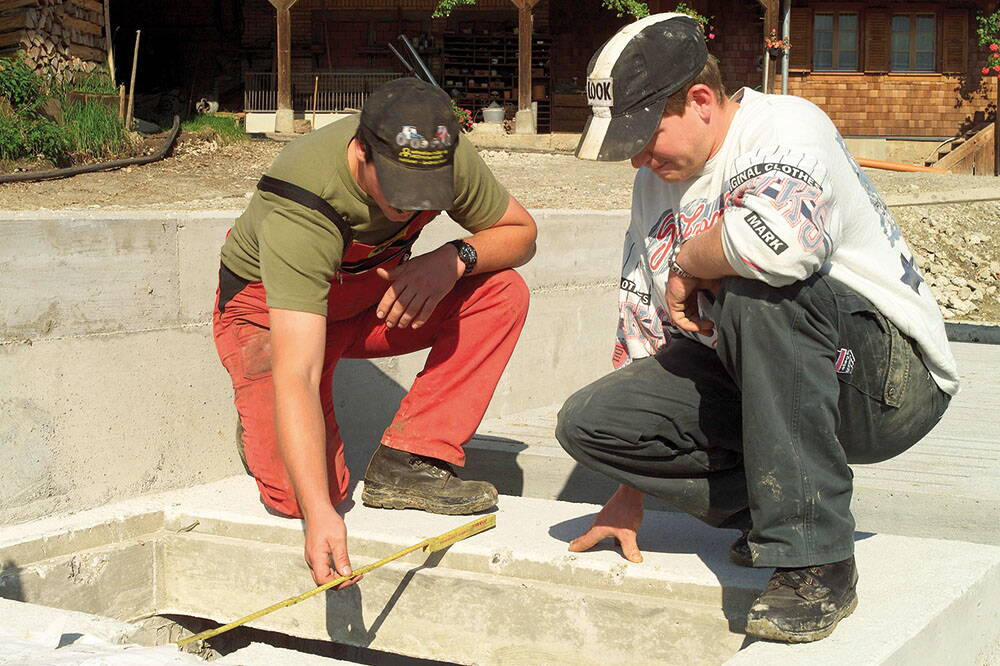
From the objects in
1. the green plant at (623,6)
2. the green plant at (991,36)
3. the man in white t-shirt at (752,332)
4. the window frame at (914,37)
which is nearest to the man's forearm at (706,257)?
the man in white t-shirt at (752,332)

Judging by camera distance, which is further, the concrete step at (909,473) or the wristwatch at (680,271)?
the concrete step at (909,473)

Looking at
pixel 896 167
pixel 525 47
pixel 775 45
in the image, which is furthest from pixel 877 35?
pixel 525 47

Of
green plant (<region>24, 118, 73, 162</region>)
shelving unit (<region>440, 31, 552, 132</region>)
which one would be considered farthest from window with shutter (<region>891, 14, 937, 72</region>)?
green plant (<region>24, 118, 73, 162</region>)

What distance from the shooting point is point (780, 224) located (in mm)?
2180

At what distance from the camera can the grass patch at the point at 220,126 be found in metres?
15.6

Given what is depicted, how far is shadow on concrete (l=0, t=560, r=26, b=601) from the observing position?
9.60 feet

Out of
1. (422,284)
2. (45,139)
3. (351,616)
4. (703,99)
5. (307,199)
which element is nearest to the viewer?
(703,99)

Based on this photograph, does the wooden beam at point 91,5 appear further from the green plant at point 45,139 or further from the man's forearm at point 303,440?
the man's forearm at point 303,440

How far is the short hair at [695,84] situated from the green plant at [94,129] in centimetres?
1186

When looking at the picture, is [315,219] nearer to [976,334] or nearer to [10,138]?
[976,334]

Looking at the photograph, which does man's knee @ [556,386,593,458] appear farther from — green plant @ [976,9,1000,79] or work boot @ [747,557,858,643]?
green plant @ [976,9,1000,79]

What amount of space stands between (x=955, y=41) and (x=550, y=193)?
37.9 ft

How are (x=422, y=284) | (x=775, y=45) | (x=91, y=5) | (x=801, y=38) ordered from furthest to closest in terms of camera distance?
(x=801, y=38), (x=775, y=45), (x=91, y=5), (x=422, y=284)

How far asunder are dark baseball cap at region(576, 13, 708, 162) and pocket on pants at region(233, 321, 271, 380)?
3.96 feet
